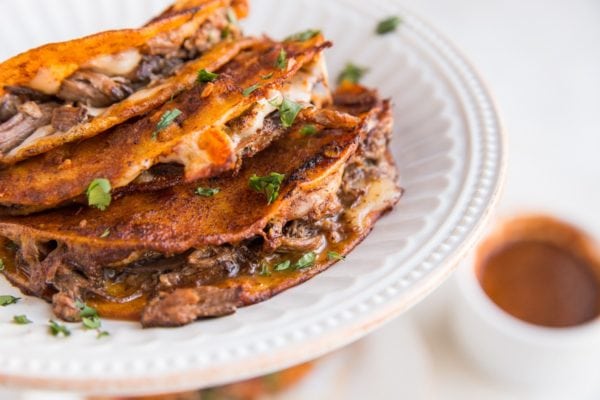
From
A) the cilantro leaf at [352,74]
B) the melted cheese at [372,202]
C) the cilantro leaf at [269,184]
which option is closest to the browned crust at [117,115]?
the cilantro leaf at [269,184]

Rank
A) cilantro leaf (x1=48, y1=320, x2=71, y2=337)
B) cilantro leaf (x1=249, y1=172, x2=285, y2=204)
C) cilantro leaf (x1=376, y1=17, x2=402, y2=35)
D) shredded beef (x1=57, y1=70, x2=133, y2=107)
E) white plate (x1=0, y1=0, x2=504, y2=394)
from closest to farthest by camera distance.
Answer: white plate (x1=0, y1=0, x2=504, y2=394) < cilantro leaf (x1=48, y1=320, x2=71, y2=337) < cilantro leaf (x1=249, y1=172, x2=285, y2=204) < shredded beef (x1=57, y1=70, x2=133, y2=107) < cilantro leaf (x1=376, y1=17, x2=402, y2=35)

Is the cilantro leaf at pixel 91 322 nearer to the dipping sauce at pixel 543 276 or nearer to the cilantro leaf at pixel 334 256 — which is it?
the cilantro leaf at pixel 334 256

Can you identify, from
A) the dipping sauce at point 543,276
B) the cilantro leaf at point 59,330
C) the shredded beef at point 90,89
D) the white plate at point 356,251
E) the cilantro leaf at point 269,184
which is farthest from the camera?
the dipping sauce at point 543,276

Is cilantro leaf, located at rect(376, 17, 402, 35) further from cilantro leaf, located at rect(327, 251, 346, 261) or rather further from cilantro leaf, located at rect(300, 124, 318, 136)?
cilantro leaf, located at rect(327, 251, 346, 261)

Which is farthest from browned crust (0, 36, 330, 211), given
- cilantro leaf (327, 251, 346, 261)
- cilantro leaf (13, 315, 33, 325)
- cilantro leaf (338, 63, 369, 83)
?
cilantro leaf (338, 63, 369, 83)

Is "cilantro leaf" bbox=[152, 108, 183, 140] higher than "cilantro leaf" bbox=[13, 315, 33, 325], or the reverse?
"cilantro leaf" bbox=[152, 108, 183, 140]

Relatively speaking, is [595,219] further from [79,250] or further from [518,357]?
[79,250]
